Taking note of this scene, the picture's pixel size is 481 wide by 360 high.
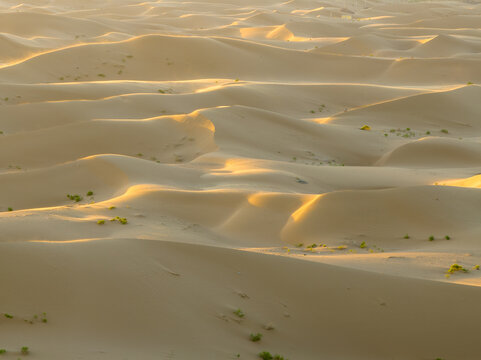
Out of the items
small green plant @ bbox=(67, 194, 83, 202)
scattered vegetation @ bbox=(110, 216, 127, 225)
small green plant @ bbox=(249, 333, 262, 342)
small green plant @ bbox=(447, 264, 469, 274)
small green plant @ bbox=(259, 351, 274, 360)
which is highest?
small green plant @ bbox=(67, 194, 83, 202)

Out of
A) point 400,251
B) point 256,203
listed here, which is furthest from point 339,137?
point 400,251

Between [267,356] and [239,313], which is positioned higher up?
[239,313]

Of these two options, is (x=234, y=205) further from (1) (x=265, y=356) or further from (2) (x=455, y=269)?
(1) (x=265, y=356)

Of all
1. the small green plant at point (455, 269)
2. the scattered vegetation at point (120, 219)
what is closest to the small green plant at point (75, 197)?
the scattered vegetation at point (120, 219)

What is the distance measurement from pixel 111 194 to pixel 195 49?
480 inches

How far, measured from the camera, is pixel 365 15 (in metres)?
38.7

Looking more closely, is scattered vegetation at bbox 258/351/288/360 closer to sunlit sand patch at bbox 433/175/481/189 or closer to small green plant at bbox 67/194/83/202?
sunlit sand patch at bbox 433/175/481/189

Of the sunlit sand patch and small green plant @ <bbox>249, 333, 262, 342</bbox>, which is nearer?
small green plant @ <bbox>249, 333, 262, 342</bbox>

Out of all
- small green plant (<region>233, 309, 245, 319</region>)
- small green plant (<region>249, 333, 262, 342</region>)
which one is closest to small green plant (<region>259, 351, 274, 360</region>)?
small green plant (<region>249, 333, 262, 342</region>)

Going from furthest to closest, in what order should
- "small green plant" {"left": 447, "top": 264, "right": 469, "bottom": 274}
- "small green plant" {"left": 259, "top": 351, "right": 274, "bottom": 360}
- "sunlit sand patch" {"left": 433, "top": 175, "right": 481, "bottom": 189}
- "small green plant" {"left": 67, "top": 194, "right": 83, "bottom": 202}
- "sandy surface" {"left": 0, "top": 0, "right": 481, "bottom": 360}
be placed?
"small green plant" {"left": 67, "top": 194, "right": 83, "bottom": 202}, "sunlit sand patch" {"left": 433, "top": 175, "right": 481, "bottom": 189}, "small green plant" {"left": 447, "top": 264, "right": 469, "bottom": 274}, "sandy surface" {"left": 0, "top": 0, "right": 481, "bottom": 360}, "small green plant" {"left": 259, "top": 351, "right": 274, "bottom": 360}

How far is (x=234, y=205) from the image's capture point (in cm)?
839

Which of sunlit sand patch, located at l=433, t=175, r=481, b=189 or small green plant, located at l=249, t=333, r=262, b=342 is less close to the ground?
sunlit sand patch, located at l=433, t=175, r=481, b=189

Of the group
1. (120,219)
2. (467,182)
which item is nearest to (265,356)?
(120,219)

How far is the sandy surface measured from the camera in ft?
16.9
